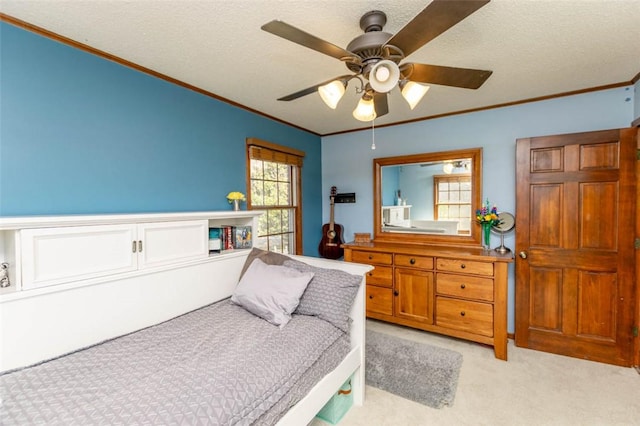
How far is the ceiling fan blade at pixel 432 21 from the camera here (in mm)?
1006

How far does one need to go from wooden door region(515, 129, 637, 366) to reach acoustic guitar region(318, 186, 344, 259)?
204 cm

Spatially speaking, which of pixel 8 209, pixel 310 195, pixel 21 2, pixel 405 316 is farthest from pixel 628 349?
pixel 21 2

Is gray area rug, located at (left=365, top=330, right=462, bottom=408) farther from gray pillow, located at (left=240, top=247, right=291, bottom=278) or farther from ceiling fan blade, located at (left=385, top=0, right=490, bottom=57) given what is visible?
ceiling fan blade, located at (left=385, top=0, right=490, bottom=57)

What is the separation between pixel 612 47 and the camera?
1850 mm

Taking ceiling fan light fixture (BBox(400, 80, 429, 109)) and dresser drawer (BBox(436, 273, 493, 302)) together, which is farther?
dresser drawer (BBox(436, 273, 493, 302))

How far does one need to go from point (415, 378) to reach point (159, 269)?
6.81ft

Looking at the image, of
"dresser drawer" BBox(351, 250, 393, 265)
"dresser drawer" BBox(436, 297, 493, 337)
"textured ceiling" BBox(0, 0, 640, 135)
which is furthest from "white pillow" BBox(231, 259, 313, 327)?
"dresser drawer" BBox(436, 297, 493, 337)

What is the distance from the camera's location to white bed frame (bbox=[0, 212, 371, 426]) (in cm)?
134

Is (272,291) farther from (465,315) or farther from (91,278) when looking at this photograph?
(465,315)

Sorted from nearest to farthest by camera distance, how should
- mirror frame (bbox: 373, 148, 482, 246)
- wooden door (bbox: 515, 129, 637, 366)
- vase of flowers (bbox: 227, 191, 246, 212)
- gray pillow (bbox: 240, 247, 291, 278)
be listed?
gray pillow (bbox: 240, 247, 291, 278) < wooden door (bbox: 515, 129, 637, 366) < vase of flowers (bbox: 227, 191, 246, 212) < mirror frame (bbox: 373, 148, 482, 246)

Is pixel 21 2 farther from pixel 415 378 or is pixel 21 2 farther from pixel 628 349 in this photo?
pixel 628 349

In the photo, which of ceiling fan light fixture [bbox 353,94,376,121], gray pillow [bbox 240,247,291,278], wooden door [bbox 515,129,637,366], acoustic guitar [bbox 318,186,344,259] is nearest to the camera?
ceiling fan light fixture [bbox 353,94,376,121]

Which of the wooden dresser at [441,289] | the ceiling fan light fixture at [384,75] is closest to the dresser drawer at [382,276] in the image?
the wooden dresser at [441,289]

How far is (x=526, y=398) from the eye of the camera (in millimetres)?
1999
